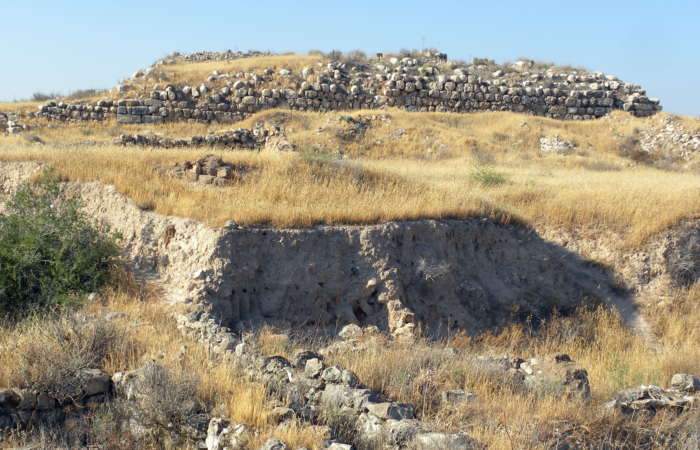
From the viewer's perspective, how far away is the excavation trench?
8.10 m

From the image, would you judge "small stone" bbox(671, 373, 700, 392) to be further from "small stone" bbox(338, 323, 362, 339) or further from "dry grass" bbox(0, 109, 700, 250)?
"dry grass" bbox(0, 109, 700, 250)

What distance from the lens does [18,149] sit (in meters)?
12.5

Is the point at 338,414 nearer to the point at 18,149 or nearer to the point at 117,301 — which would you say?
the point at 117,301

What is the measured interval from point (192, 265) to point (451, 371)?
4704 millimetres

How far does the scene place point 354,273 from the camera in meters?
8.71

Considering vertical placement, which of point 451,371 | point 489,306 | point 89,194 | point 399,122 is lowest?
point 489,306

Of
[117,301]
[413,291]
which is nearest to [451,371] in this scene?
[413,291]

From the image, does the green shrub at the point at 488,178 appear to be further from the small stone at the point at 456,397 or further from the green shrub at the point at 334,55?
the green shrub at the point at 334,55

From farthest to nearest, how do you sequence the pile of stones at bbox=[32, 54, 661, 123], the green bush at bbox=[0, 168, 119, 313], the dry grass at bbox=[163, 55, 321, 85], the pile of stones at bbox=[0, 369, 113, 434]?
the dry grass at bbox=[163, 55, 321, 85] → the pile of stones at bbox=[32, 54, 661, 123] → the green bush at bbox=[0, 168, 119, 313] → the pile of stones at bbox=[0, 369, 113, 434]

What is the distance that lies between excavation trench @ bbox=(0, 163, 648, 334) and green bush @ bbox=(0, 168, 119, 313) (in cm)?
A: 77

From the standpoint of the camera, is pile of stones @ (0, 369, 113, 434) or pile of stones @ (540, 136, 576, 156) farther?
pile of stones @ (540, 136, 576, 156)

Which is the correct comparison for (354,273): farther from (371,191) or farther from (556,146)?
(556,146)

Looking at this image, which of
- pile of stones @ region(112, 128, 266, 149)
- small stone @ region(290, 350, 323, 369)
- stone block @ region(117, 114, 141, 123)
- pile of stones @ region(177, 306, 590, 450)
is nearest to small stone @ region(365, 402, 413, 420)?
pile of stones @ region(177, 306, 590, 450)

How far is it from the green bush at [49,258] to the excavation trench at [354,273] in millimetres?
766
